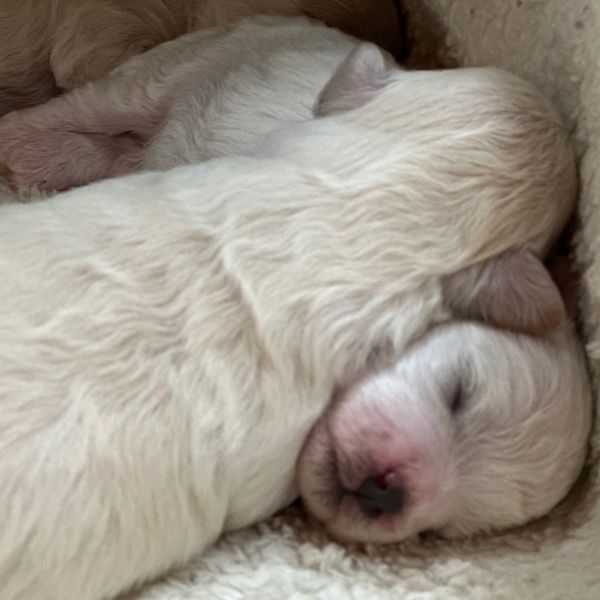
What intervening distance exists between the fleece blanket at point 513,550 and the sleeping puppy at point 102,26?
0.59 meters

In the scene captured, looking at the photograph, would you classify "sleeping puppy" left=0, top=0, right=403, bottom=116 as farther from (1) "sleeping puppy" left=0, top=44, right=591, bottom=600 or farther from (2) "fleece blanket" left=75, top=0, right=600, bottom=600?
(1) "sleeping puppy" left=0, top=44, right=591, bottom=600

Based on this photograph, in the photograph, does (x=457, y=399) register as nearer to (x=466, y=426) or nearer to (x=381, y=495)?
(x=466, y=426)

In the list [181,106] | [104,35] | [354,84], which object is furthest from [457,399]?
[104,35]

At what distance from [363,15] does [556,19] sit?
0.71 meters

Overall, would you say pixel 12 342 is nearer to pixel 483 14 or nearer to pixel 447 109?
pixel 447 109

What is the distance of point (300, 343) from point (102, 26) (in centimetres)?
117

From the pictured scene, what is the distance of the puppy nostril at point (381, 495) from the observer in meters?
1.33

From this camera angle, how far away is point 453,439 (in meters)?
1.39

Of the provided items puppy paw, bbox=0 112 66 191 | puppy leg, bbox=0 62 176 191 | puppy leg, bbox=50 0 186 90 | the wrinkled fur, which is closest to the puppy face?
the wrinkled fur

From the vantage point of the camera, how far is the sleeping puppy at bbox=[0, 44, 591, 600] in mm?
1215

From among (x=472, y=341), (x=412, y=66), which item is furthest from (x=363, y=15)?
(x=472, y=341)

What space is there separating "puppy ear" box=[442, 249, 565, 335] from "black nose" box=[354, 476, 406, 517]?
294 millimetres

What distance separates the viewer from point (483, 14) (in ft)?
5.93

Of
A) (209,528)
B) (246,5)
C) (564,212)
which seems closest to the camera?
(209,528)
